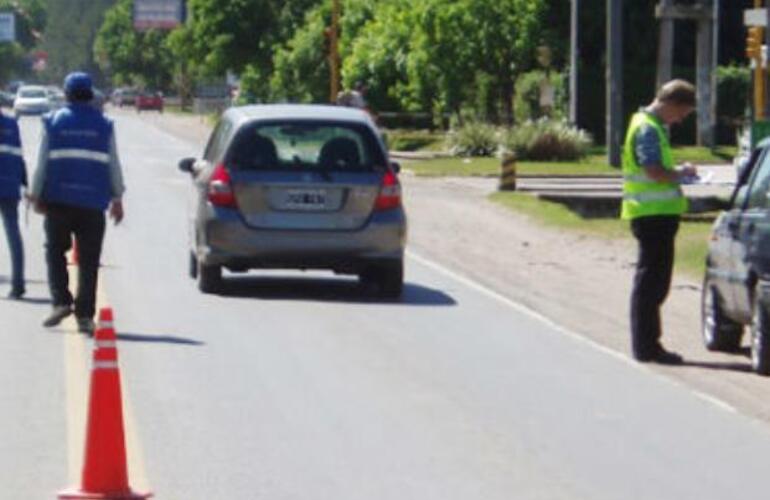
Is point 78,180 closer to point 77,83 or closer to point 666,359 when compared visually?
point 77,83

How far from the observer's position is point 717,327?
16.9 m

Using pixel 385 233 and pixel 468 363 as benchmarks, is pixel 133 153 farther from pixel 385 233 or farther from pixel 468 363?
pixel 468 363

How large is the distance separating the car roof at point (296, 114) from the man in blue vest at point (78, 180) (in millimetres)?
3523

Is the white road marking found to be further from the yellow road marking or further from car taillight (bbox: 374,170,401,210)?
the yellow road marking

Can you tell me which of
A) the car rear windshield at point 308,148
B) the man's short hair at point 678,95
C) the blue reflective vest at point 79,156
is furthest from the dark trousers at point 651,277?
the car rear windshield at point 308,148

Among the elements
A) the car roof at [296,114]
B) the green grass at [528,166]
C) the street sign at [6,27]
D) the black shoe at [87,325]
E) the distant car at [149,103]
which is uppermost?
the car roof at [296,114]

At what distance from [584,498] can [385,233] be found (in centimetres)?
1005

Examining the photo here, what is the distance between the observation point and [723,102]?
67.3m

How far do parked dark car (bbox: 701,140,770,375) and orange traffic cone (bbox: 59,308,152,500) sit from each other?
6.22 meters

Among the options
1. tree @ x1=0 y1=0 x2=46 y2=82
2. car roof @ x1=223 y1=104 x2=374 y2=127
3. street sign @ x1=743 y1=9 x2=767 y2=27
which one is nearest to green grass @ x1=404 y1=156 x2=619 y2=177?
street sign @ x1=743 y1=9 x2=767 y2=27

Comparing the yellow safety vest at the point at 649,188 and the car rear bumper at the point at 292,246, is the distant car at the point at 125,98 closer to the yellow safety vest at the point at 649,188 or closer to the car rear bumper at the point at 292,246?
the car rear bumper at the point at 292,246

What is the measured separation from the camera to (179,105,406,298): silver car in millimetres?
20281

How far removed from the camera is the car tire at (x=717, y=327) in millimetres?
16750

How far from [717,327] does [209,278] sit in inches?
213
